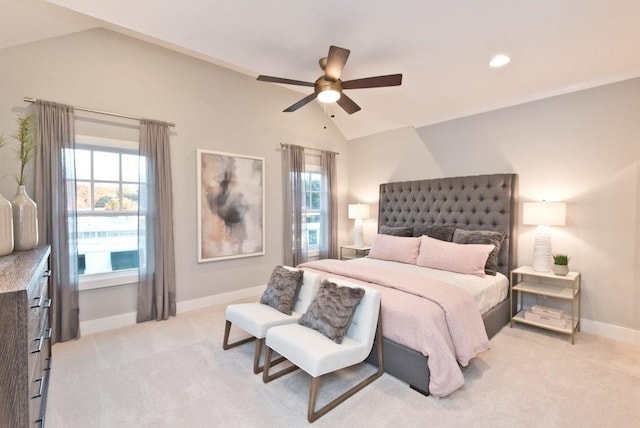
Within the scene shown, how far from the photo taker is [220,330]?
3348mm

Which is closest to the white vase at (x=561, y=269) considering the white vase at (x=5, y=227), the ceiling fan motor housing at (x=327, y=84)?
the ceiling fan motor housing at (x=327, y=84)

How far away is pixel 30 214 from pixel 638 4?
14.6 feet

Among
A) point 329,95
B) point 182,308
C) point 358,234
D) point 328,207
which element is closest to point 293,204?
point 328,207

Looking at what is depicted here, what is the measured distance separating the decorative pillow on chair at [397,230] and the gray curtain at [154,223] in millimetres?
3045

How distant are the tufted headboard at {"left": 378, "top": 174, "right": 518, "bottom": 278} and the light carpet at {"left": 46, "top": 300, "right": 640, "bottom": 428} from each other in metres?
1.27

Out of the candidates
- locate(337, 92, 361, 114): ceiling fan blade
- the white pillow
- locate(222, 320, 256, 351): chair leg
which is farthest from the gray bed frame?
locate(337, 92, 361, 114): ceiling fan blade

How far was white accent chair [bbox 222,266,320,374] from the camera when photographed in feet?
8.24

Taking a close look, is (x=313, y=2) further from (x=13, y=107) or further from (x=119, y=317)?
(x=119, y=317)

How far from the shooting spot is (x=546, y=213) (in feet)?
10.6

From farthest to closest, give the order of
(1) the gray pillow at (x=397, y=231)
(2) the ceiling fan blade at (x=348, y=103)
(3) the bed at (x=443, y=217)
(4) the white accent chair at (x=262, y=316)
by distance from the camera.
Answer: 1. (1) the gray pillow at (x=397, y=231)
2. (2) the ceiling fan blade at (x=348, y=103)
3. (4) the white accent chair at (x=262, y=316)
4. (3) the bed at (x=443, y=217)

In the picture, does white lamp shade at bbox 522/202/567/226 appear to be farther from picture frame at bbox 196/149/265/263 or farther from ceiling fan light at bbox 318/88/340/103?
picture frame at bbox 196/149/265/263

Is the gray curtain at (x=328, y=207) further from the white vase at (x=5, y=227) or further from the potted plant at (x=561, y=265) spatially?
the white vase at (x=5, y=227)

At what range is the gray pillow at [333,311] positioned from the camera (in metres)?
2.24

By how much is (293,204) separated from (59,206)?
288 cm
